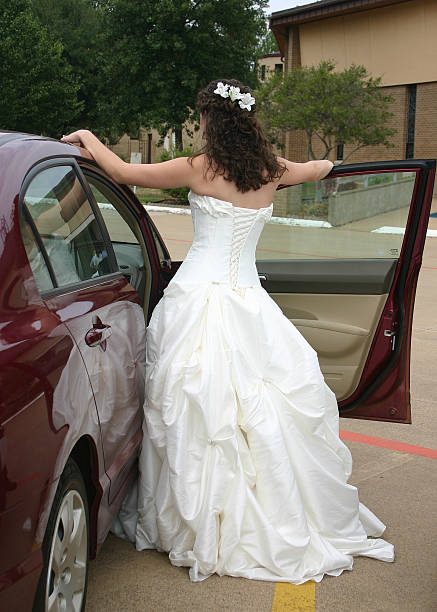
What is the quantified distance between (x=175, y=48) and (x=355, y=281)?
1083 inches

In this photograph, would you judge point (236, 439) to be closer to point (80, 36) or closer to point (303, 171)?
point (303, 171)

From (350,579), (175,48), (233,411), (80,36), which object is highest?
(80,36)

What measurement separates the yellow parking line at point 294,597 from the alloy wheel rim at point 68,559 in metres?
0.77

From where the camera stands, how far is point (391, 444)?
438 centimetres

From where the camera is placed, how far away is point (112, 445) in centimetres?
257

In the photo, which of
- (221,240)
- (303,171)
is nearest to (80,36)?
(303,171)

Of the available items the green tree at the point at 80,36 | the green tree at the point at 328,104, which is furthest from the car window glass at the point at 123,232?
the green tree at the point at 80,36

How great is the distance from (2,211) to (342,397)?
2303 mm

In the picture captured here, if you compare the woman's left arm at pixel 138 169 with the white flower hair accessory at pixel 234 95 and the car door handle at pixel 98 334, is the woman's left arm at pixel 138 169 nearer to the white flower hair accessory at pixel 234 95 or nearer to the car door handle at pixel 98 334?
the white flower hair accessory at pixel 234 95

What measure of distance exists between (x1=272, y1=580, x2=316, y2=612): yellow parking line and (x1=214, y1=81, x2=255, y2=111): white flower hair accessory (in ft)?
6.57

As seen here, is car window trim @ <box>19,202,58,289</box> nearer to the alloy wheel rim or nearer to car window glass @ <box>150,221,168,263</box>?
the alloy wheel rim

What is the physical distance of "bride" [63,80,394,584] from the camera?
9.12ft

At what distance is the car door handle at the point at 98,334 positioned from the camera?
233cm

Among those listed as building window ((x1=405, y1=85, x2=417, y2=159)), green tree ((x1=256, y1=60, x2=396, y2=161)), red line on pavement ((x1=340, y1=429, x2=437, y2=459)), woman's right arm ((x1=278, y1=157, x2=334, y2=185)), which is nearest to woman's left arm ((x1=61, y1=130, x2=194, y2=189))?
woman's right arm ((x1=278, y1=157, x2=334, y2=185))
